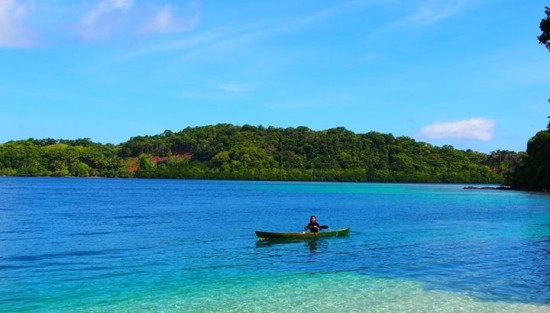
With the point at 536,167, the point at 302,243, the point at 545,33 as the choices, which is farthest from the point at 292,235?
the point at 536,167

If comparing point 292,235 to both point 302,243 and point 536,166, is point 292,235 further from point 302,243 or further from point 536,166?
point 536,166

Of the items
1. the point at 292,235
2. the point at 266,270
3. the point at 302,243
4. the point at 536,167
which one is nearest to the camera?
the point at 266,270

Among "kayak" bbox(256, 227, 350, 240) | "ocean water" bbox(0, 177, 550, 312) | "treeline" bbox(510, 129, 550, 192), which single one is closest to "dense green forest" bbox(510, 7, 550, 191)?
"treeline" bbox(510, 129, 550, 192)

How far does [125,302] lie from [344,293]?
865 centimetres

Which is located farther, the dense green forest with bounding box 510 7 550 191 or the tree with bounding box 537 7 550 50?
the dense green forest with bounding box 510 7 550 191

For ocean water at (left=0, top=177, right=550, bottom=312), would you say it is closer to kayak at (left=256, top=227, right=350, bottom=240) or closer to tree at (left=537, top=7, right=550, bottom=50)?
kayak at (left=256, top=227, right=350, bottom=240)

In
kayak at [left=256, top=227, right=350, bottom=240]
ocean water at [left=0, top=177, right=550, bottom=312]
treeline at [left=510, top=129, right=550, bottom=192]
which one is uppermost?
treeline at [left=510, top=129, right=550, bottom=192]

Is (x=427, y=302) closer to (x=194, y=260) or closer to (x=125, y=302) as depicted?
(x=125, y=302)

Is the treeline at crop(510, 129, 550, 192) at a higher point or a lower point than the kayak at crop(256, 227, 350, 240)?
higher

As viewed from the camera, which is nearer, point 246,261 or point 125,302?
point 125,302

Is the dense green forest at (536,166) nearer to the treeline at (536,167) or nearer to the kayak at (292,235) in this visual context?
the treeline at (536,167)

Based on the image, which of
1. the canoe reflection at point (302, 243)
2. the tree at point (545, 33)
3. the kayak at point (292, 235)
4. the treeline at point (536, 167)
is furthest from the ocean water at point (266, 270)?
the treeline at point (536, 167)

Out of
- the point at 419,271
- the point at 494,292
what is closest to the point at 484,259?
the point at 419,271

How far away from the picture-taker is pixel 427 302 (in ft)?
65.6
